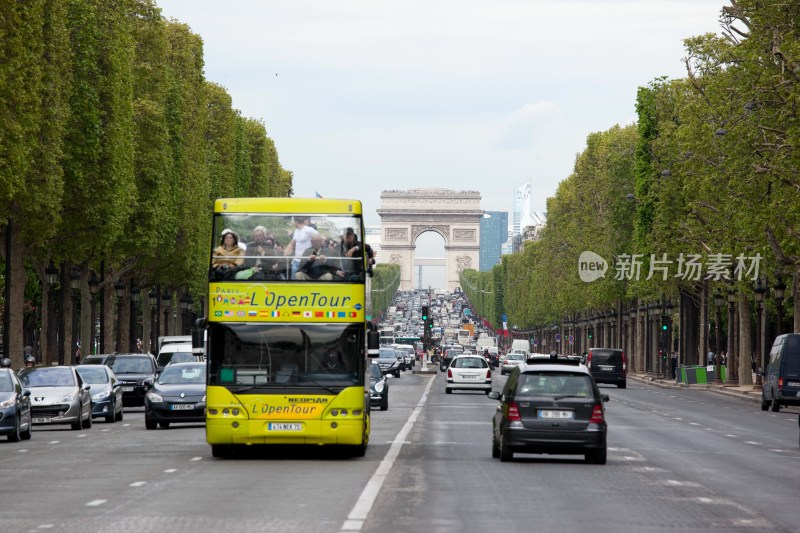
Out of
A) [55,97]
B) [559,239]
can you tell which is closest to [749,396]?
[55,97]

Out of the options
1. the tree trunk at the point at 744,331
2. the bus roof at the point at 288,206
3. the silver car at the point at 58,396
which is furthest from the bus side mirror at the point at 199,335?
the tree trunk at the point at 744,331

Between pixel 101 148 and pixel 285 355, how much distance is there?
1247 inches

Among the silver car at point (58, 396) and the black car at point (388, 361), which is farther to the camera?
the black car at point (388, 361)

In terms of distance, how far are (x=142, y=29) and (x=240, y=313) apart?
146 feet

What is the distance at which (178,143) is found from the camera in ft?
233

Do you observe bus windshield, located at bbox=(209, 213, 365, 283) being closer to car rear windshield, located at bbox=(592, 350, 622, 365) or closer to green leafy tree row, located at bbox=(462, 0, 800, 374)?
green leafy tree row, located at bbox=(462, 0, 800, 374)

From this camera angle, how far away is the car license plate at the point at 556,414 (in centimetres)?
2381

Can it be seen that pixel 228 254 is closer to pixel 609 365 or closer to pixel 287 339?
pixel 287 339

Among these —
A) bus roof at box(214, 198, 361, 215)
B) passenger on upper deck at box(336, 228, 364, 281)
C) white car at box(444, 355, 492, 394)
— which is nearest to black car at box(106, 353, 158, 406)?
white car at box(444, 355, 492, 394)

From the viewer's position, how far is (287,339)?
24469 mm

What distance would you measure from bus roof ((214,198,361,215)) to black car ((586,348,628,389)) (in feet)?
171

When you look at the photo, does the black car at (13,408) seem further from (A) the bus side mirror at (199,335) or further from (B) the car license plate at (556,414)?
(B) the car license plate at (556,414)

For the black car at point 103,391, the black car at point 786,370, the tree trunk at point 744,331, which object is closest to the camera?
the black car at point 103,391

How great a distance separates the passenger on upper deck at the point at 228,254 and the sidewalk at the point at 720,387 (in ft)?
129
